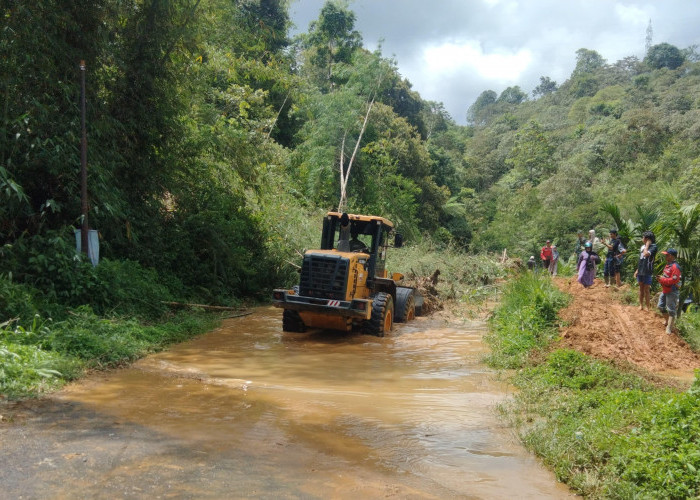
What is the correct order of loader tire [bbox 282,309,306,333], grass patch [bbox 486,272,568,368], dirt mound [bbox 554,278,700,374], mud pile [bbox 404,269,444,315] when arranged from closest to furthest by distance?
1. dirt mound [bbox 554,278,700,374]
2. grass patch [bbox 486,272,568,368]
3. loader tire [bbox 282,309,306,333]
4. mud pile [bbox 404,269,444,315]

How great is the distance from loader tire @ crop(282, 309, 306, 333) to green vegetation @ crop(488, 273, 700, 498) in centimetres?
459

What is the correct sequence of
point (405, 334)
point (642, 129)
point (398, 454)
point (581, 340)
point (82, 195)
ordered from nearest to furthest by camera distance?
point (398, 454) < point (581, 340) < point (82, 195) < point (405, 334) < point (642, 129)

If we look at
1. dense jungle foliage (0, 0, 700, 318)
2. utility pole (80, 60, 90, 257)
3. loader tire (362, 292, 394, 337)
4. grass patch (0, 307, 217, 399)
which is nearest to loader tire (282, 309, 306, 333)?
loader tire (362, 292, 394, 337)

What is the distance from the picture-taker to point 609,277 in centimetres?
1466

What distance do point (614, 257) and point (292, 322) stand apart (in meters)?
8.78

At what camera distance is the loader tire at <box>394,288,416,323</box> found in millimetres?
12742

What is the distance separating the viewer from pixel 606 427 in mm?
4957

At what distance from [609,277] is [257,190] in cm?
992

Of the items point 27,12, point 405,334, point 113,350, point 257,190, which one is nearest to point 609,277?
point 405,334

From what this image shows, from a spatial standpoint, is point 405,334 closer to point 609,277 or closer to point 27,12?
point 609,277

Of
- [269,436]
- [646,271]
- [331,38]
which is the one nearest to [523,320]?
[646,271]

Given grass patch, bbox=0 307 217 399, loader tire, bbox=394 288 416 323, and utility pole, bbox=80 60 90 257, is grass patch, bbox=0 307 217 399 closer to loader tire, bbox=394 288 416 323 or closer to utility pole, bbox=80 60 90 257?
utility pole, bbox=80 60 90 257

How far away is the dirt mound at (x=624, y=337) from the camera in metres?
8.75

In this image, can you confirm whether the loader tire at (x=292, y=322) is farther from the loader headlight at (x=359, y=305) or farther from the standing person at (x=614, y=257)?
the standing person at (x=614, y=257)
